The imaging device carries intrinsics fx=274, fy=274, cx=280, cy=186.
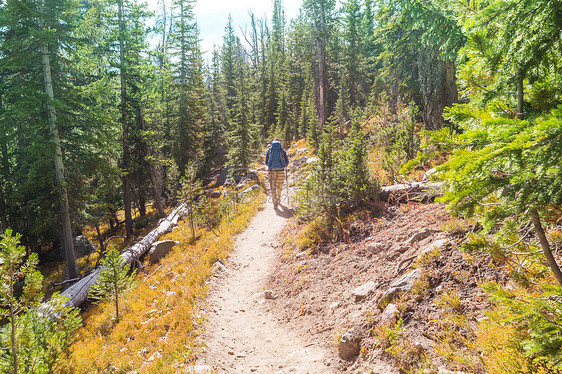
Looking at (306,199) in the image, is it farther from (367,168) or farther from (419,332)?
(419,332)

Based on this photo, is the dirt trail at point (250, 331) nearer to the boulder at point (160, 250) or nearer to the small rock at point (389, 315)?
the small rock at point (389, 315)

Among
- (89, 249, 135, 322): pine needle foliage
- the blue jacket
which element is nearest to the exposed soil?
(89, 249, 135, 322): pine needle foliage

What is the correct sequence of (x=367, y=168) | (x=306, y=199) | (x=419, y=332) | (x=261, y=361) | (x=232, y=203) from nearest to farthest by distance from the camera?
(x=419, y=332) → (x=261, y=361) → (x=367, y=168) → (x=306, y=199) → (x=232, y=203)

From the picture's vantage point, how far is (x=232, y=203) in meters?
15.5

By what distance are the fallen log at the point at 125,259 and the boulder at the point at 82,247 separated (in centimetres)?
736

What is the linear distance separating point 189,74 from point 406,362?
29.0 meters

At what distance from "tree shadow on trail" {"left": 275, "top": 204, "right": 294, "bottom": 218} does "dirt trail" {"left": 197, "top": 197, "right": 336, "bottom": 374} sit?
322 centimetres

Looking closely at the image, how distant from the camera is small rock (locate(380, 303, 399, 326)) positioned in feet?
12.9

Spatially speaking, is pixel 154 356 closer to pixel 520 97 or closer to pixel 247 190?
pixel 520 97

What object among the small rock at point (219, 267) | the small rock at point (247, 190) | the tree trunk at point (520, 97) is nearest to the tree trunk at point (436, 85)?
the small rock at point (219, 267)

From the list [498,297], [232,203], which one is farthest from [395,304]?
[232,203]

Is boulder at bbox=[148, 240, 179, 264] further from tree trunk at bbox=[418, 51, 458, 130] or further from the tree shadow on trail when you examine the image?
tree trunk at bbox=[418, 51, 458, 130]

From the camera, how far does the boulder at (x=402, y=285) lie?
4.28m

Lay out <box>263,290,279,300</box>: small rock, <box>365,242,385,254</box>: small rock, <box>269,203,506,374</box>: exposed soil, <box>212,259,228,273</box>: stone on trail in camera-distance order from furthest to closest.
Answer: <box>212,259,228,273</box>: stone on trail → <box>263,290,279,300</box>: small rock → <box>365,242,385,254</box>: small rock → <box>269,203,506,374</box>: exposed soil
